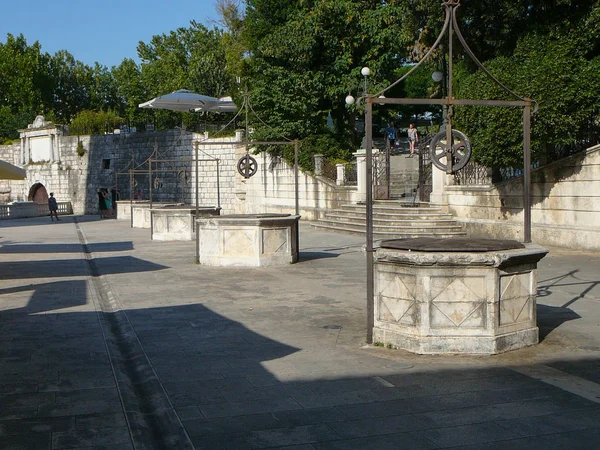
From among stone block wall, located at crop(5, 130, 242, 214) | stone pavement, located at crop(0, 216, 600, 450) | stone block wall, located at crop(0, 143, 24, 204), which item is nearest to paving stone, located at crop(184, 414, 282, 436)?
stone pavement, located at crop(0, 216, 600, 450)

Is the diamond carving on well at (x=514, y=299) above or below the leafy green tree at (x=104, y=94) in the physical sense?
below

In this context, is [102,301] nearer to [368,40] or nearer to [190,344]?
[190,344]

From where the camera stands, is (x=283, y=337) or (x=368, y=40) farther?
(x=368, y=40)

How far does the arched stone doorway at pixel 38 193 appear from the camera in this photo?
50.2m

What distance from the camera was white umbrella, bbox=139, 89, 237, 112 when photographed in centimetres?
3703

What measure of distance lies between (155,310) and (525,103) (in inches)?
206

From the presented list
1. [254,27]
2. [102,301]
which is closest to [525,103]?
[102,301]

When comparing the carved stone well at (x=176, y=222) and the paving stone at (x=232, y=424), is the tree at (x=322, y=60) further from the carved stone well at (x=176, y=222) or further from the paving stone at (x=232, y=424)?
the paving stone at (x=232, y=424)

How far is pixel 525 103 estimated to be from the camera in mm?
7969

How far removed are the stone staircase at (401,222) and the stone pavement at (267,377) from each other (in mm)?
7765

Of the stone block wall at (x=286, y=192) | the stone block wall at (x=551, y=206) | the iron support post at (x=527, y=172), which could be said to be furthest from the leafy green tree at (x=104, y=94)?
the iron support post at (x=527, y=172)

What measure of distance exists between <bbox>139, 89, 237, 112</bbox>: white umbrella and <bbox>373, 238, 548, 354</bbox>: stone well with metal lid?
3140 centimetres

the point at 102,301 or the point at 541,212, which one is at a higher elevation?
the point at 541,212

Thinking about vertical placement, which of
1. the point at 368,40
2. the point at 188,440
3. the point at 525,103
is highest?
the point at 368,40
